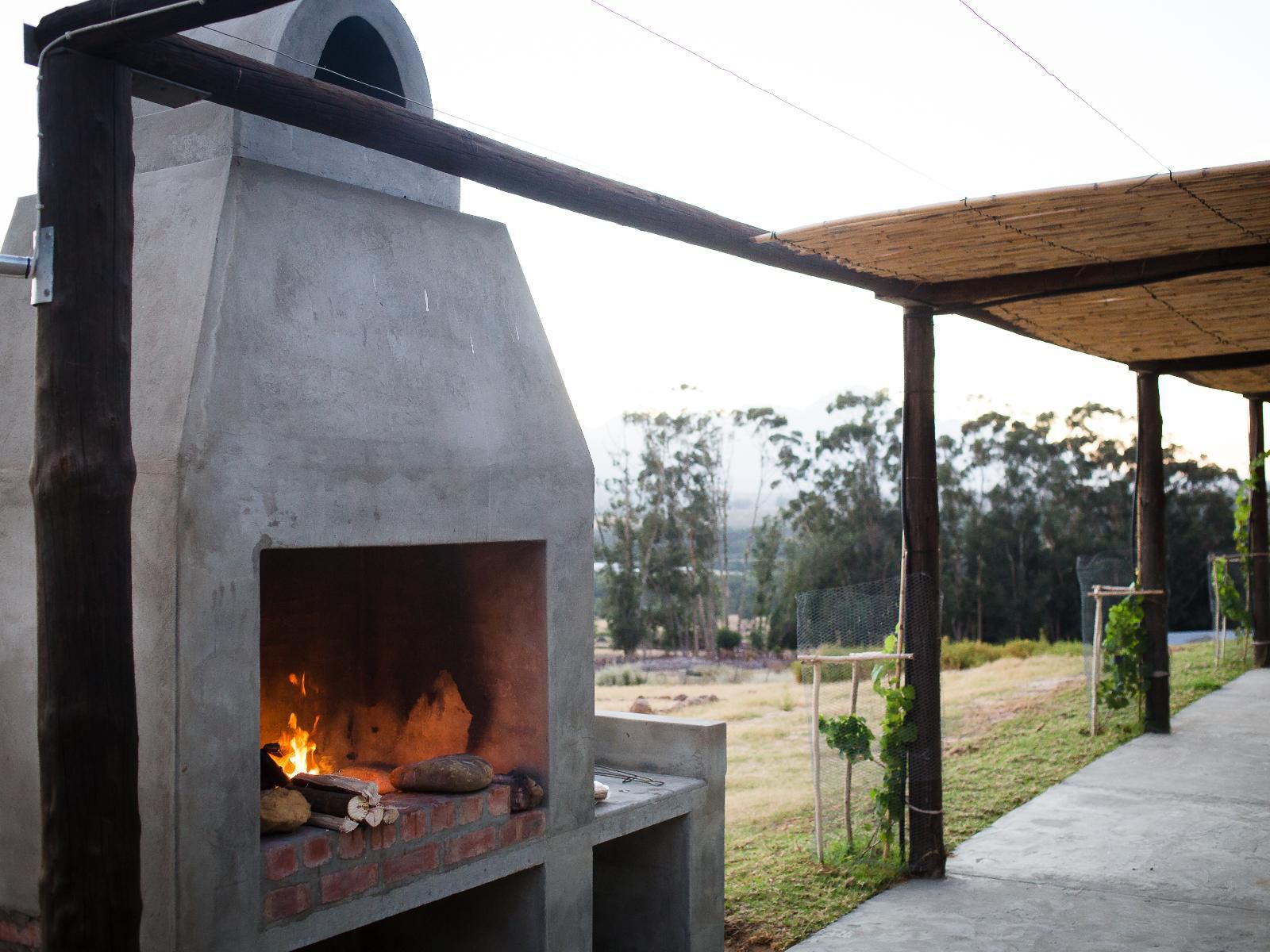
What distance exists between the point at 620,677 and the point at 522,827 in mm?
16925

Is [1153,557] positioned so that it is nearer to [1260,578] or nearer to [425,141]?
[1260,578]

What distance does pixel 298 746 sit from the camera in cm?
452

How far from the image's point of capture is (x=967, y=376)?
29875 millimetres

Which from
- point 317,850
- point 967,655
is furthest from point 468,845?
point 967,655

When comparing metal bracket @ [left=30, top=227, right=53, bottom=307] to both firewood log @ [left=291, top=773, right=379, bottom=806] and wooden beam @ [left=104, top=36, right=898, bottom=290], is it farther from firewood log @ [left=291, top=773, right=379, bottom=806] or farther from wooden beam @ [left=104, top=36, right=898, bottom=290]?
firewood log @ [left=291, top=773, right=379, bottom=806]

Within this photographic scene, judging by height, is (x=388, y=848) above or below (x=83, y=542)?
below

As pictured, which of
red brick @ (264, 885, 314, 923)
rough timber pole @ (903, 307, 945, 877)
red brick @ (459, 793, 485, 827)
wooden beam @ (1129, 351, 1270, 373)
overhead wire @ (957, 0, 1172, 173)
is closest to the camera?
red brick @ (264, 885, 314, 923)

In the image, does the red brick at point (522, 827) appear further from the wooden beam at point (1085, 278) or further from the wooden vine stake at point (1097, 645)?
the wooden vine stake at point (1097, 645)

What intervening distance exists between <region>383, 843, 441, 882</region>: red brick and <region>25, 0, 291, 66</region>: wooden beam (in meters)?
2.41

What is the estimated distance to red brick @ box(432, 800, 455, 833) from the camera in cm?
379

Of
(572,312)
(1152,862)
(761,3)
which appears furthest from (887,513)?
(761,3)

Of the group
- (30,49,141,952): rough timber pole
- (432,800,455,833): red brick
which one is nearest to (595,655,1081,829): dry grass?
(432,800,455,833): red brick

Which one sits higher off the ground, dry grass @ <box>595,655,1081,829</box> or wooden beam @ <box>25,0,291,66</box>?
wooden beam @ <box>25,0,291,66</box>

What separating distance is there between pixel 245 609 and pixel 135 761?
53cm
